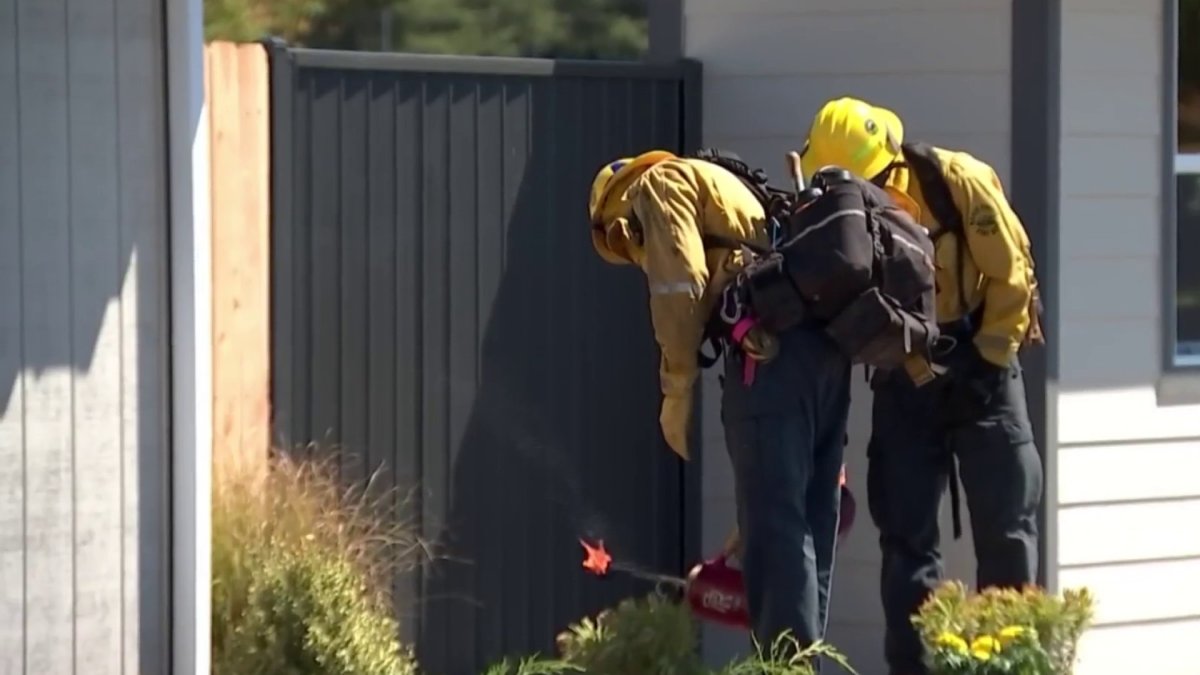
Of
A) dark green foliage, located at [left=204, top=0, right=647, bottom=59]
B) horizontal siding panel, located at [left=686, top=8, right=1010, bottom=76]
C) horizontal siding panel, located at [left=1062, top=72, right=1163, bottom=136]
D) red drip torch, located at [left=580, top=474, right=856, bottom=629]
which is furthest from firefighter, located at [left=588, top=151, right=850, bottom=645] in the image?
dark green foliage, located at [left=204, top=0, right=647, bottom=59]

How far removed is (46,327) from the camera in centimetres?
586

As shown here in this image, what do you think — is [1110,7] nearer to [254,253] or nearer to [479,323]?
[479,323]

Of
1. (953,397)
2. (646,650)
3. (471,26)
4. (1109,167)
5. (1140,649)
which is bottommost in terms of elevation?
(1140,649)

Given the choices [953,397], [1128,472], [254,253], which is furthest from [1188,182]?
[254,253]

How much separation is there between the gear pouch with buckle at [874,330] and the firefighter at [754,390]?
0.11 m

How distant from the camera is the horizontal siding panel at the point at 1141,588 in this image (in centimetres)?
741

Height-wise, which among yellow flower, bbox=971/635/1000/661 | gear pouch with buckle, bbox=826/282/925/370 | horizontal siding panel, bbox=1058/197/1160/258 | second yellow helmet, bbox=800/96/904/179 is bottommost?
yellow flower, bbox=971/635/1000/661

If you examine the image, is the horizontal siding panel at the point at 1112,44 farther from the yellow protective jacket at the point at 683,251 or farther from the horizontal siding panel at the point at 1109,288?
the yellow protective jacket at the point at 683,251

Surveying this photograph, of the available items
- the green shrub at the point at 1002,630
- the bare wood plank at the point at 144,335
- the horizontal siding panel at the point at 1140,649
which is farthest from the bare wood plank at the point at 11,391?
the horizontal siding panel at the point at 1140,649

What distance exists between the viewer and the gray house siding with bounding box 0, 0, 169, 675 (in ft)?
19.1

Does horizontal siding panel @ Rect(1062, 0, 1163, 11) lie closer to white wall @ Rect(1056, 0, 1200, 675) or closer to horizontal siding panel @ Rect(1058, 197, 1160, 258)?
white wall @ Rect(1056, 0, 1200, 675)

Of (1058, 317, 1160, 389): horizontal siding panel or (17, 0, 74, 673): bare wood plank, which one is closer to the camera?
(17, 0, 74, 673): bare wood plank

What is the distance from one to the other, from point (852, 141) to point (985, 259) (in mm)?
Answer: 564

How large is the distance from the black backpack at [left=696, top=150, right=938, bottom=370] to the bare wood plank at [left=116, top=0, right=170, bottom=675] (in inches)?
64.7
